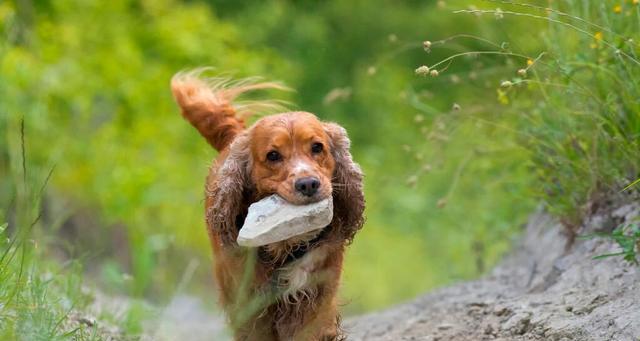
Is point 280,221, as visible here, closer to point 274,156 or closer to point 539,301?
point 274,156

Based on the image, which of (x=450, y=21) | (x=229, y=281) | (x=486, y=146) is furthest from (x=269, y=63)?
(x=229, y=281)

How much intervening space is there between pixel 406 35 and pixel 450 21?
0.61m

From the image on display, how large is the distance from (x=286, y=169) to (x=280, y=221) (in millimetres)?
331

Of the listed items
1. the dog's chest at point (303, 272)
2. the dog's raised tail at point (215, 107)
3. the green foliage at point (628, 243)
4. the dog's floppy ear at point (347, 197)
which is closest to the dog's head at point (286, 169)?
the dog's floppy ear at point (347, 197)

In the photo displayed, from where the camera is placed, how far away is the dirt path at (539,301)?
14.0ft

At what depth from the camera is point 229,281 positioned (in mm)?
4711

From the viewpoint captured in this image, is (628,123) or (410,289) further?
(410,289)

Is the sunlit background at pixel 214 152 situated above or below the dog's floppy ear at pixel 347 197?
below

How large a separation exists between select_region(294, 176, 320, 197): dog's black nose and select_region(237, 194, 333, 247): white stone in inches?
2.0

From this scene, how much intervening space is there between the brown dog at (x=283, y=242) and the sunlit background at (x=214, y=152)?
658 mm

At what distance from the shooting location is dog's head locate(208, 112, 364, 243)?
4480 mm

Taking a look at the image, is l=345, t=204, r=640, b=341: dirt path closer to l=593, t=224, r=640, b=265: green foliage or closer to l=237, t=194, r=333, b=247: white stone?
l=593, t=224, r=640, b=265: green foliage

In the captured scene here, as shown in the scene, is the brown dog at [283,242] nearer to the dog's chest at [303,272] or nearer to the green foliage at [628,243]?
the dog's chest at [303,272]

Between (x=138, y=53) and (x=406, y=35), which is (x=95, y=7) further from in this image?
(x=406, y=35)
